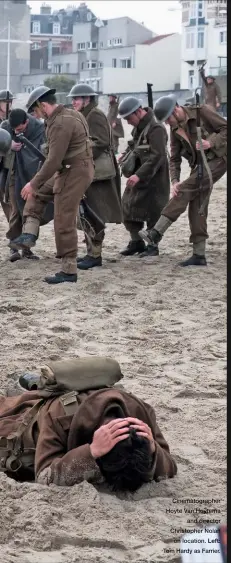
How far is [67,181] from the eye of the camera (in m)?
8.55

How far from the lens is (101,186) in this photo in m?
9.55

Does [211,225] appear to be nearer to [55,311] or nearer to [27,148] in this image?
[27,148]

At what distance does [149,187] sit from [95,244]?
2.83ft

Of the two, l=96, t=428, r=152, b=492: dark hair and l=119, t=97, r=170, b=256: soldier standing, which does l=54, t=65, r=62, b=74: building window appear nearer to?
l=119, t=97, r=170, b=256: soldier standing

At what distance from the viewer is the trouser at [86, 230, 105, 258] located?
9.52m

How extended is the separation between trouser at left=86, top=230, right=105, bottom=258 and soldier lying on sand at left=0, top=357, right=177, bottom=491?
502cm

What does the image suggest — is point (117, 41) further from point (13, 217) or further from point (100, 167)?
point (100, 167)

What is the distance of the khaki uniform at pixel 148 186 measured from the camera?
977cm

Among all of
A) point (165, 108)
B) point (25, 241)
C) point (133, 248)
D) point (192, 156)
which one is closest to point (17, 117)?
point (25, 241)

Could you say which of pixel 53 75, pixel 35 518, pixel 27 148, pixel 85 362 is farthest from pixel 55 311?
pixel 53 75

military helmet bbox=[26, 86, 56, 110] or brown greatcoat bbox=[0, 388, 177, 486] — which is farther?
military helmet bbox=[26, 86, 56, 110]

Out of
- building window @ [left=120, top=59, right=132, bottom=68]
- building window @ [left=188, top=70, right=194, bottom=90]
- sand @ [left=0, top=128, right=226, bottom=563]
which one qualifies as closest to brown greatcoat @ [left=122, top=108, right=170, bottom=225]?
sand @ [left=0, top=128, right=226, bottom=563]

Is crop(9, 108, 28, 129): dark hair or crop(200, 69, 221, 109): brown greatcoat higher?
crop(200, 69, 221, 109): brown greatcoat

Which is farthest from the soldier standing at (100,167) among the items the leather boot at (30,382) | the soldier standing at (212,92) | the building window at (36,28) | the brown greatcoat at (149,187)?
the building window at (36,28)
